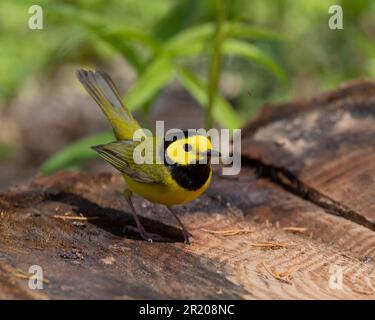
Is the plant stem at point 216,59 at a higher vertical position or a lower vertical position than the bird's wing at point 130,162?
higher

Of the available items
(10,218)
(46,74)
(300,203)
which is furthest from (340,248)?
(46,74)

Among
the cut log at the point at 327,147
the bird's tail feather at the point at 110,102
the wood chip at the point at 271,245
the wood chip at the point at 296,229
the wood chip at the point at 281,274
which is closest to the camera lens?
the wood chip at the point at 281,274

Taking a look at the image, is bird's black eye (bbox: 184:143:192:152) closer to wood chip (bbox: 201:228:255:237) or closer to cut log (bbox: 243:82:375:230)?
wood chip (bbox: 201:228:255:237)

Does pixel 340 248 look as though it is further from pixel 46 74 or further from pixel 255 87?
pixel 46 74

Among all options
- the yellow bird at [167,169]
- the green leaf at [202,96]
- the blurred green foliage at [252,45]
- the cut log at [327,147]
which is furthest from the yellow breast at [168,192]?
the blurred green foliage at [252,45]

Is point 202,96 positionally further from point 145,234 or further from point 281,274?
point 281,274

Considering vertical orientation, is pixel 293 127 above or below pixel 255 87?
below

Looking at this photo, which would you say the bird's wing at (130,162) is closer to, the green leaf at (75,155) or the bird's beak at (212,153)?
the bird's beak at (212,153)
